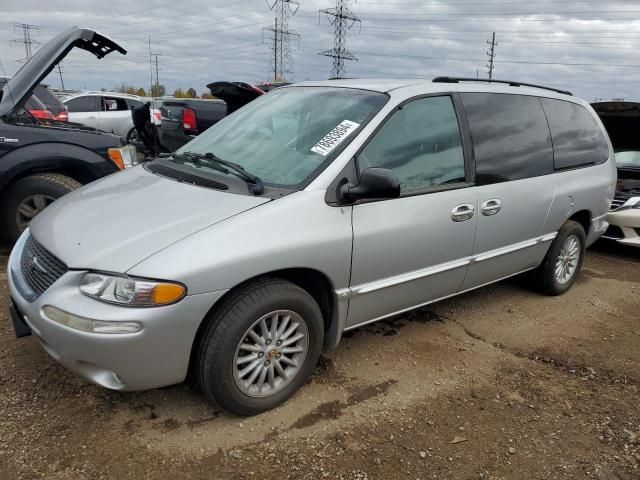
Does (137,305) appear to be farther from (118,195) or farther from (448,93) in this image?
(448,93)

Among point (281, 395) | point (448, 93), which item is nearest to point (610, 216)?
point (448, 93)

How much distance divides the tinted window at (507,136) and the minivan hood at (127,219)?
5.78 ft

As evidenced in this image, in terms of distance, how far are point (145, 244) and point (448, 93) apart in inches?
89.1

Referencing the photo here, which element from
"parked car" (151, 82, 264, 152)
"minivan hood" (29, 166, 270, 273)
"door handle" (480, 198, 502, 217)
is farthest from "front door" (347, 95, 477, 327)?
"parked car" (151, 82, 264, 152)

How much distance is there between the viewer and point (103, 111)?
44.8 ft

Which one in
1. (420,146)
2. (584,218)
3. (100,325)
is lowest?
(584,218)

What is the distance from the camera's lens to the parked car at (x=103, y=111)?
13252 millimetres

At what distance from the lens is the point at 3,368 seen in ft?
9.98

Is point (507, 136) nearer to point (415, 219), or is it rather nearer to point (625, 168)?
point (415, 219)

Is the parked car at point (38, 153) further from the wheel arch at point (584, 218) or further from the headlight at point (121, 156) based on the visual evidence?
the wheel arch at point (584, 218)

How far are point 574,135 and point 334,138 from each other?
2645 mm

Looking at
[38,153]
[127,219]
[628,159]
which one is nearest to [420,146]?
[127,219]

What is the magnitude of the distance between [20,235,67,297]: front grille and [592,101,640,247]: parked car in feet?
20.1

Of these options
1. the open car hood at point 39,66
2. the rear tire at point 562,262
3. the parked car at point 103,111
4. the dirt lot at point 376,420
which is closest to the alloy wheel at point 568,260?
the rear tire at point 562,262
